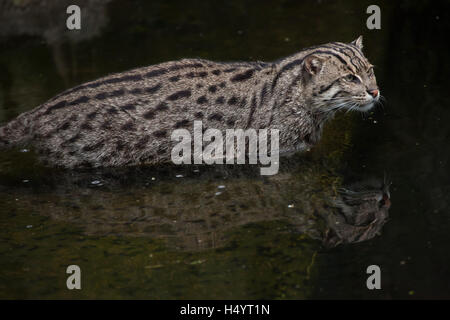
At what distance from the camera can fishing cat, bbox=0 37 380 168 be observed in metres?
10.5

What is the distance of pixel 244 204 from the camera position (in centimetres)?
949

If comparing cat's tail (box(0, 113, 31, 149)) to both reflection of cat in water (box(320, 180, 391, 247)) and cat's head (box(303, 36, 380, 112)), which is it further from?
reflection of cat in water (box(320, 180, 391, 247))

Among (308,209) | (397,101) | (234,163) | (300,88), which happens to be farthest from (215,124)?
(397,101)

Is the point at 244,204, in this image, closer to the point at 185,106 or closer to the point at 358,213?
the point at 358,213

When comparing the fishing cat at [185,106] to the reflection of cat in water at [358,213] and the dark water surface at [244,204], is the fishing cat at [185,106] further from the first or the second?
the reflection of cat in water at [358,213]

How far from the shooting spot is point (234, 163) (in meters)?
10.7

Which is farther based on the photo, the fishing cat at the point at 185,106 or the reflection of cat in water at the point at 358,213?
the fishing cat at the point at 185,106

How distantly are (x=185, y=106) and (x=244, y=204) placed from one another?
2037 mm

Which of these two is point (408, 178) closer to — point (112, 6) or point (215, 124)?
point (215, 124)

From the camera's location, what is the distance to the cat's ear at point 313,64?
1046 centimetres

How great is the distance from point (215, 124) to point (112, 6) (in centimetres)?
729

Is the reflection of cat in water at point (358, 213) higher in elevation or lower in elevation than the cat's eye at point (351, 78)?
lower

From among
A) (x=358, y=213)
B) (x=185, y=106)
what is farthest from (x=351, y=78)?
(x=185, y=106)

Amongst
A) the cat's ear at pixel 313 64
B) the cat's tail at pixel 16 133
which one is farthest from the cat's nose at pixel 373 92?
the cat's tail at pixel 16 133
